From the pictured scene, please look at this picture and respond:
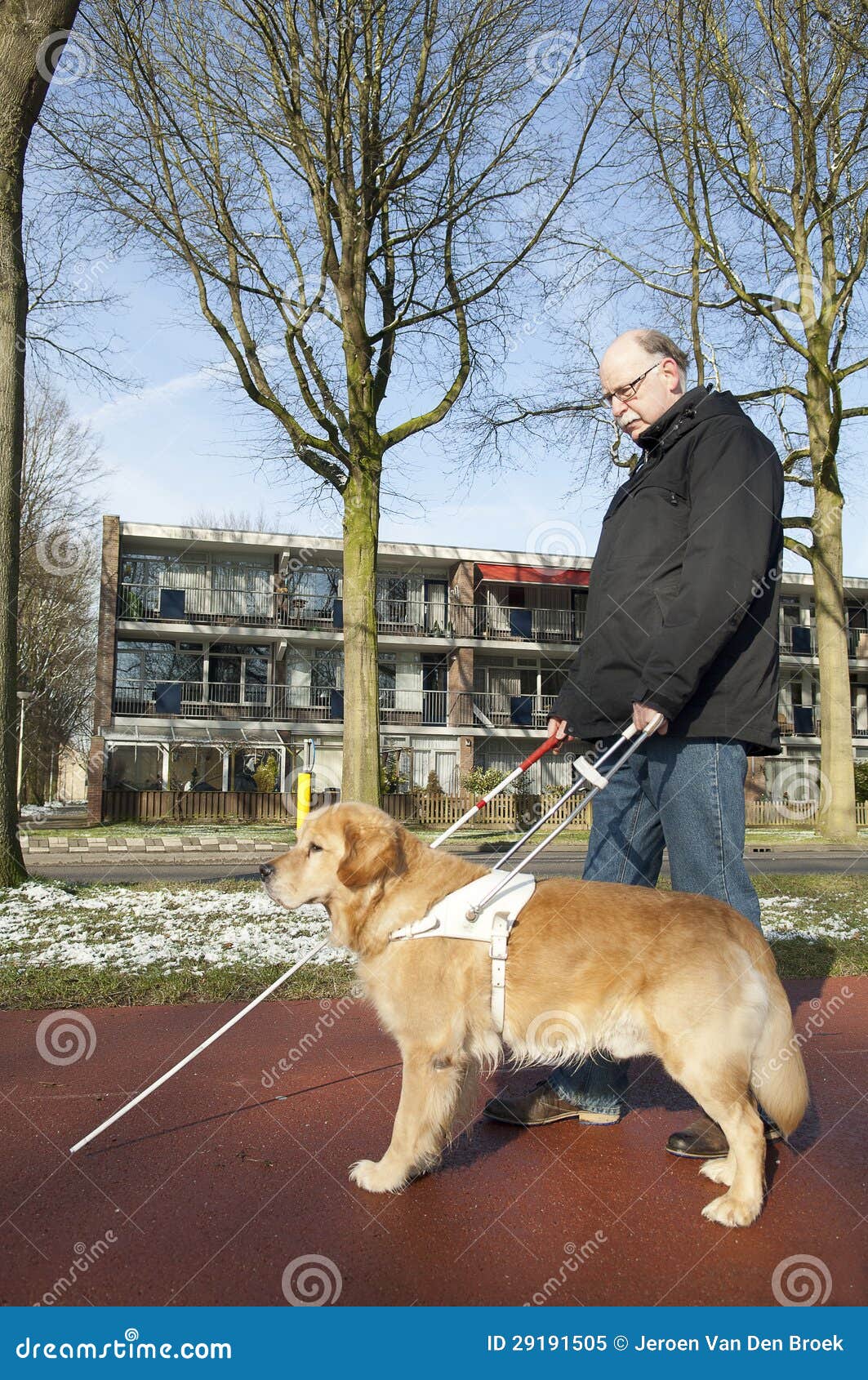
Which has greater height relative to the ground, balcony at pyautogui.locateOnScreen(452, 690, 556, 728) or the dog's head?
balcony at pyautogui.locateOnScreen(452, 690, 556, 728)

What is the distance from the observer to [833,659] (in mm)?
19266

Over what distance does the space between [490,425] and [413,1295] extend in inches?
648

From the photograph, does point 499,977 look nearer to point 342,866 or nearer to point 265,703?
point 342,866

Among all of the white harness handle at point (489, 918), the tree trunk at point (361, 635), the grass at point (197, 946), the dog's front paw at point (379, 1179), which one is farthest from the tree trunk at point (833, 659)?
the dog's front paw at point (379, 1179)

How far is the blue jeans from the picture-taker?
354 cm

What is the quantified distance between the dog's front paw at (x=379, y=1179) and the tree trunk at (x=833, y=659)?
58.3 feet

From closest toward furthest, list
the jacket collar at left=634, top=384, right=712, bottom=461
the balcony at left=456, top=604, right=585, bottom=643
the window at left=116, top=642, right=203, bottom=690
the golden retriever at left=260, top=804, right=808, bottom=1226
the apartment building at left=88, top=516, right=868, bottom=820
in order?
the golden retriever at left=260, top=804, right=808, bottom=1226
the jacket collar at left=634, top=384, right=712, bottom=461
the apartment building at left=88, top=516, right=868, bottom=820
the window at left=116, top=642, right=203, bottom=690
the balcony at left=456, top=604, right=585, bottom=643

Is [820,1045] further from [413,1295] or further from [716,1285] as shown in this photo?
[413,1295]

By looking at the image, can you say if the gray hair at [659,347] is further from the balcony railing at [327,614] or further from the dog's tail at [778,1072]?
the balcony railing at [327,614]

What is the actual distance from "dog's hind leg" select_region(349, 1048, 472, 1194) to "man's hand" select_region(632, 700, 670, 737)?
51.3 inches

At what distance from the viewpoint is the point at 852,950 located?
6.49m

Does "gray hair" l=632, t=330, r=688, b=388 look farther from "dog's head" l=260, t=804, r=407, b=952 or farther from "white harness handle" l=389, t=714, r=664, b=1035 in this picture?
"dog's head" l=260, t=804, r=407, b=952

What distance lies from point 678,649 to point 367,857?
133 centimetres

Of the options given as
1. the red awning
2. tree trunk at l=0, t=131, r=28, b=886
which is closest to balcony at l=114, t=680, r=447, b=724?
the red awning
